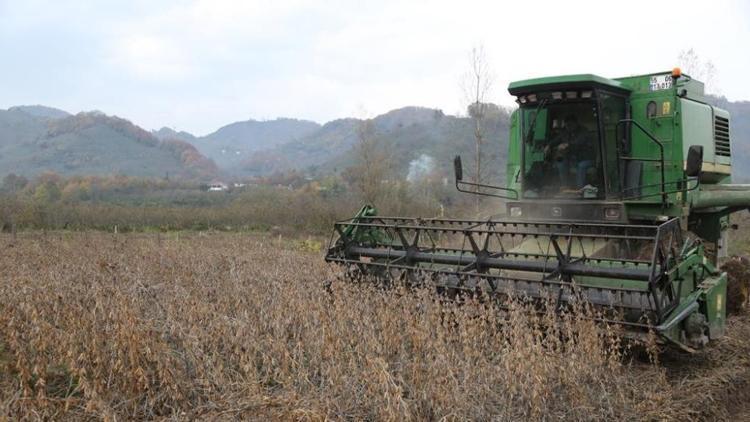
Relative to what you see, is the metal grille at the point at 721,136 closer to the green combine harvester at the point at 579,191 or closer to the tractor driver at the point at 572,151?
the green combine harvester at the point at 579,191

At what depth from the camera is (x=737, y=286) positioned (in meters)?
6.77

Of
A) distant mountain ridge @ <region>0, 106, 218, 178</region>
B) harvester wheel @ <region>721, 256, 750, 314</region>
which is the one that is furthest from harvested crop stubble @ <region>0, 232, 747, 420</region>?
distant mountain ridge @ <region>0, 106, 218, 178</region>

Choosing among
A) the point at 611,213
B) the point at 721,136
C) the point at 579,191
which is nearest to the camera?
the point at 611,213

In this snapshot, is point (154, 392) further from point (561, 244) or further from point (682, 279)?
point (561, 244)

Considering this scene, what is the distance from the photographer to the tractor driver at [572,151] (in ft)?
20.5

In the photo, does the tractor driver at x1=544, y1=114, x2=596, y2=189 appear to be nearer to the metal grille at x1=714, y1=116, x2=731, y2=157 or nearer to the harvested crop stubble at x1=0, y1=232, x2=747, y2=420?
the harvested crop stubble at x1=0, y1=232, x2=747, y2=420

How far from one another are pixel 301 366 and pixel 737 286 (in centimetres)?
541

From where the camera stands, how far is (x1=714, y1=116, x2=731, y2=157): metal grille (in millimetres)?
7625

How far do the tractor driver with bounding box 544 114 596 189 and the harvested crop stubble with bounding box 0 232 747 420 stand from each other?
222 cm

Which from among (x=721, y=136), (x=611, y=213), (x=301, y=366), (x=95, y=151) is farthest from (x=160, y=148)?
(x=301, y=366)

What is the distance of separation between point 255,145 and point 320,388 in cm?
18414

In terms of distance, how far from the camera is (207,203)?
3491cm

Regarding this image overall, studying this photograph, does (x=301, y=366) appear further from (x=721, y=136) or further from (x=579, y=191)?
(x=721, y=136)

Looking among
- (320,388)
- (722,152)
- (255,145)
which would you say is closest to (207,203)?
(722,152)
